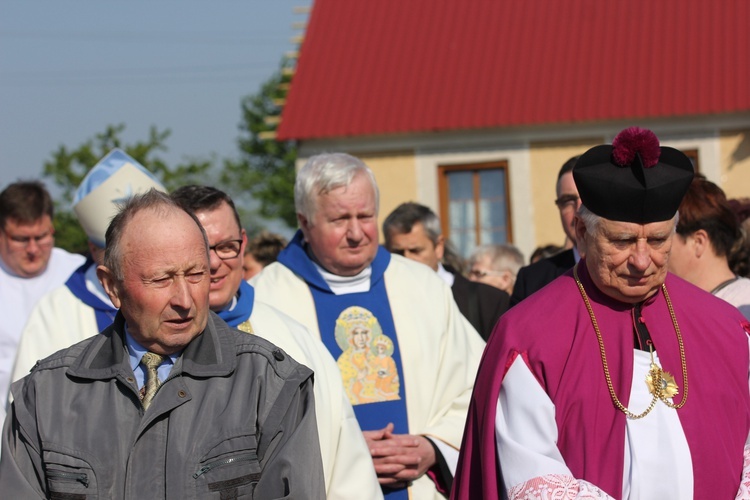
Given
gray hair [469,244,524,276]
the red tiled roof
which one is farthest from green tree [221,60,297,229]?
gray hair [469,244,524,276]

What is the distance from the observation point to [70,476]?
120 inches

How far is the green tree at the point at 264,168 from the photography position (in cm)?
4559

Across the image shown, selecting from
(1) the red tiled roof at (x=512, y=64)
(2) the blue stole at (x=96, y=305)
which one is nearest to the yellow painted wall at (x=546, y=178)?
(1) the red tiled roof at (x=512, y=64)

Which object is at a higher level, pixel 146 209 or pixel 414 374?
pixel 146 209

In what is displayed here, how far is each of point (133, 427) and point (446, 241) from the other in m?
5.40

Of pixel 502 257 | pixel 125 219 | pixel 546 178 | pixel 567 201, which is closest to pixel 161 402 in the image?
pixel 125 219

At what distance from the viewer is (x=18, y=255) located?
670cm

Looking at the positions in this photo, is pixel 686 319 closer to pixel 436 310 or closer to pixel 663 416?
pixel 663 416

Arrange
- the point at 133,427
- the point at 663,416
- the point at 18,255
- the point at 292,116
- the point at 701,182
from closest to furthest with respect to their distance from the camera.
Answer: the point at 133,427 < the point at 663,416 < the point at 701,182 < the point at 18,255 < the point at 292,116

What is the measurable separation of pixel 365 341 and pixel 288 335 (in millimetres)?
898

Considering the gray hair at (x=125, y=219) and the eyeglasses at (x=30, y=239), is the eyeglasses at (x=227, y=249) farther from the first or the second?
the eyeglasses at (x=30, y=239)

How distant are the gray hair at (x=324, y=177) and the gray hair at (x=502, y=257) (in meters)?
2.99

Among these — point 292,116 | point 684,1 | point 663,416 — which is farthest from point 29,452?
point 684,1

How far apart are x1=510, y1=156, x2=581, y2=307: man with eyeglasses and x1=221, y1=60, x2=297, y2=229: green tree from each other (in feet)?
116
